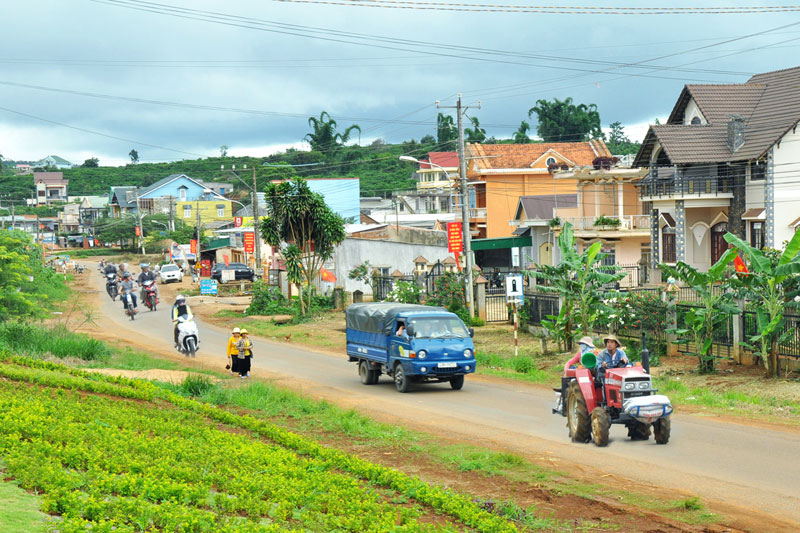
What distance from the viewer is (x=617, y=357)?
43.0ft

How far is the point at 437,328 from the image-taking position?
2155 centimetres

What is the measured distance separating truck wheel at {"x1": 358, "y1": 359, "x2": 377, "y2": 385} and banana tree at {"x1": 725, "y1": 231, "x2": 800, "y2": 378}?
9.56m

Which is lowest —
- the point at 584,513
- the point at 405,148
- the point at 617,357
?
the point at 584,513

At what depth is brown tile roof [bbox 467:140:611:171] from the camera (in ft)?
229

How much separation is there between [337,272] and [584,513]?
43015 mm

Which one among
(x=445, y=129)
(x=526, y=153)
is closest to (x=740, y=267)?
(x=526, y=153)

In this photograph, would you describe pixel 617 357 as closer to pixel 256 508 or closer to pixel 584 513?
pixel 584 513

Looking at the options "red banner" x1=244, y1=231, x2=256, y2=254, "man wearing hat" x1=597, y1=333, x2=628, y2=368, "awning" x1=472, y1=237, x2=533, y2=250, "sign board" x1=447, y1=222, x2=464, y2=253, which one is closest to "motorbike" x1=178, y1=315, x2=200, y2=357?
"sign board" x1=447, y1=222, x2=464, y2=253

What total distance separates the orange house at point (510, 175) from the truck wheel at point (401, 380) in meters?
48.5

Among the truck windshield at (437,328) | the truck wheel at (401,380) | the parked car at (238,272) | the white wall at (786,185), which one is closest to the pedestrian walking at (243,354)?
the truck wheel at (401,380)

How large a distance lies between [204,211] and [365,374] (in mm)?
106554

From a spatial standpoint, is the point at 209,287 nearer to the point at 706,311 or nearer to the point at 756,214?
the point at 756,214

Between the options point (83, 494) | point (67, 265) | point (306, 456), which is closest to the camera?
point (83, 494)

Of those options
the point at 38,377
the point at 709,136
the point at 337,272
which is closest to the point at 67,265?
the point at 337,272
